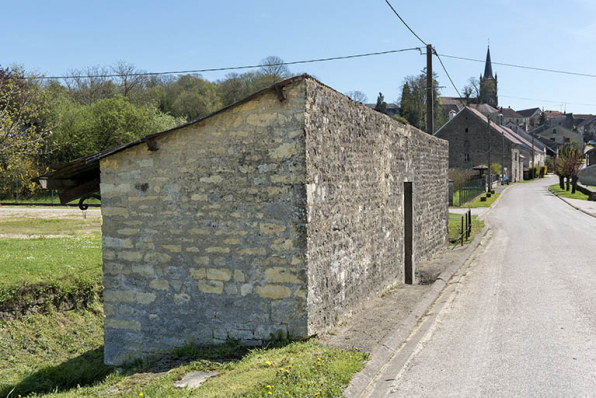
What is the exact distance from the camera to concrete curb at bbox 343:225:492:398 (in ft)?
16.4

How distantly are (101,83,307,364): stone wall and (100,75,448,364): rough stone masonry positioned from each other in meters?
0.02

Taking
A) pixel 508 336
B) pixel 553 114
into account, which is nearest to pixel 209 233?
pixel 508 336

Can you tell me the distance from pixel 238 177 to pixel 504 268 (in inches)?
335

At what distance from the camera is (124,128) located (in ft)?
124

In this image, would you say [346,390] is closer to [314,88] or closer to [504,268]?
[314,88]

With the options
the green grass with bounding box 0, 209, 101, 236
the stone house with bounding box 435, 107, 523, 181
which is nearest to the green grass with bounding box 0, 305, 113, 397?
the green grass with bounding box 0, 209, 101, 236

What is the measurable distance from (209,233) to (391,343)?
9.42 ft

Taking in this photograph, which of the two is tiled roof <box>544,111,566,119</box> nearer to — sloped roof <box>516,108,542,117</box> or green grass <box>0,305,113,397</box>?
sloped roof <box>516,108,542,117</box>

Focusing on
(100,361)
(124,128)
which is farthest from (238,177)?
(124,128)

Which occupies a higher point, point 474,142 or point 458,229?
point 474,142

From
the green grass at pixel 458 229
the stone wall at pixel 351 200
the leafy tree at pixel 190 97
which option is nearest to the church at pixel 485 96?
the leafy tree at pixel 190 97

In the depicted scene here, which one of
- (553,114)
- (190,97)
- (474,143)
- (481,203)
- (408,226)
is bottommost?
(481,203)

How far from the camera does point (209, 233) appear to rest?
6.70 meters

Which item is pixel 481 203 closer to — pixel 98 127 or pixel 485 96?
pixel 98 127
